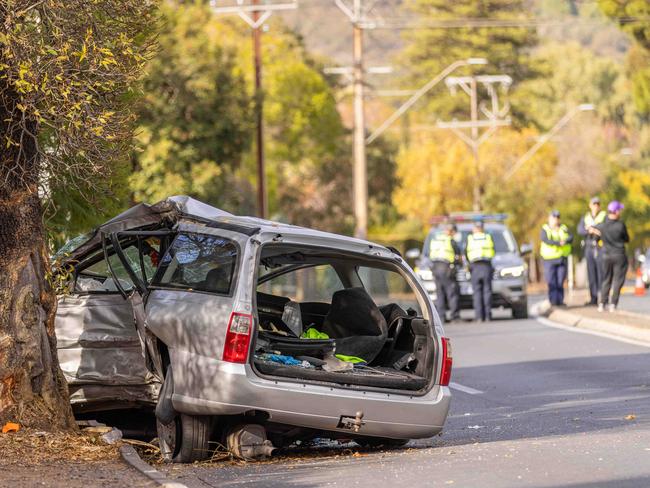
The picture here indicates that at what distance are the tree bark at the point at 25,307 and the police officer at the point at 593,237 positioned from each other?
14.8 metres

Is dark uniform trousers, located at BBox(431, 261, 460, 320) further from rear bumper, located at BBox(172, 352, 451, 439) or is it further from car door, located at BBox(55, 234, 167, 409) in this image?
rear bumper, located at BBox(172, 352, 451, 439)

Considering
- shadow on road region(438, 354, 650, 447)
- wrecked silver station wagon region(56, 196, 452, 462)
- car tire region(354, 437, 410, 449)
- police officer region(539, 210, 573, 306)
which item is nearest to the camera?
wrecked silver station wagon region(56, 196, 452, 462)

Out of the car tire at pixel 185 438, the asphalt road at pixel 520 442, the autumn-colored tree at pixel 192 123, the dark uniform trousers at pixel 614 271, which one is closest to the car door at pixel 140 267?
the car tire at pixel 185 438

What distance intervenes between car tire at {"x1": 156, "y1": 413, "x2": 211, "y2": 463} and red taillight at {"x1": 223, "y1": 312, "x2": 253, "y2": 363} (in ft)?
1.94

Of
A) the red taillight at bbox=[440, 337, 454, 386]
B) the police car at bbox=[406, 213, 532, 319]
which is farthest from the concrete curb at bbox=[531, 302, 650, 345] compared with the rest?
the red taillight at bbox=[440, 337, 454, 386]

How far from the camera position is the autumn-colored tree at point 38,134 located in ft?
32.1

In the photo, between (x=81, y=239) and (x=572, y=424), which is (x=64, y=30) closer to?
(x=81, y=239)

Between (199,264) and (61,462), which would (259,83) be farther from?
(61,462)

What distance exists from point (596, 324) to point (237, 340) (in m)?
13.5

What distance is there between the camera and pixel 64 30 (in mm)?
10055

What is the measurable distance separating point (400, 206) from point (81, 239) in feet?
175

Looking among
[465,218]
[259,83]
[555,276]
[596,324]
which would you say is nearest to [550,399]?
[596,324]

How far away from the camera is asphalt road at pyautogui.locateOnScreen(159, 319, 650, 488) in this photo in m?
8.79

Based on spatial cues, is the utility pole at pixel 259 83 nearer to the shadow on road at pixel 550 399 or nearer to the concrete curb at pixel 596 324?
the concrete curb at pixel 596 324
